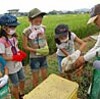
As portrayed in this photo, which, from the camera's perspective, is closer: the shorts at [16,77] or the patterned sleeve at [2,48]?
the patterned sleeve at [2,48]

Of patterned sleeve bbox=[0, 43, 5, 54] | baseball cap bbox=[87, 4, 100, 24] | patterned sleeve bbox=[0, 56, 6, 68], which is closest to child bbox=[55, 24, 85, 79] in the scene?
patterned sleeve bbox=[0, 43, 5, 54]

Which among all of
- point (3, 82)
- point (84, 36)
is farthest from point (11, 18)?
point (84, 36)

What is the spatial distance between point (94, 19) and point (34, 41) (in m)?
1.64

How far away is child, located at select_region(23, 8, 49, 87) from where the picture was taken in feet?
15.1

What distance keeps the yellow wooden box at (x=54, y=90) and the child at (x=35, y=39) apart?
1379mm

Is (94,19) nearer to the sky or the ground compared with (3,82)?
nearer to the sky

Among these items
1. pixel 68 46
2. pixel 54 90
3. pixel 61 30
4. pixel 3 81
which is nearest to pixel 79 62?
pixel 54 90

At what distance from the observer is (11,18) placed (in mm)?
4230

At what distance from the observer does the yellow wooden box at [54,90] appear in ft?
10.1

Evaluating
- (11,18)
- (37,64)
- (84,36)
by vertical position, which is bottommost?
(84,36)

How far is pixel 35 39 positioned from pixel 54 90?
1625 mm

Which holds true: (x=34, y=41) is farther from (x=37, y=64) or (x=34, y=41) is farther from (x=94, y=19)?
(x=94, y=19)

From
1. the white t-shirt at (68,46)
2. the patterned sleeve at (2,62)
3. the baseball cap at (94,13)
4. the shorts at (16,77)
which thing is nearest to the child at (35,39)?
the white t-shirt at (68,46)

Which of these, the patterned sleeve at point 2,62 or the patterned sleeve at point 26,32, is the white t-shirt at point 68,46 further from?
the patterned sleeve at point 2,62
